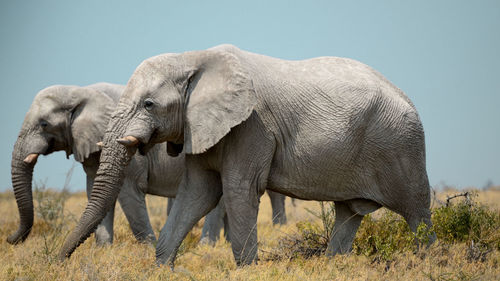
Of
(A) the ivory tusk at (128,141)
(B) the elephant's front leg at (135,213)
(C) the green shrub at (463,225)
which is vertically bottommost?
(B) the elephant's front leg at (135,213)

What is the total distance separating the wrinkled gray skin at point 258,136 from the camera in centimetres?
541

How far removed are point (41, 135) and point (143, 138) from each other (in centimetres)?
306

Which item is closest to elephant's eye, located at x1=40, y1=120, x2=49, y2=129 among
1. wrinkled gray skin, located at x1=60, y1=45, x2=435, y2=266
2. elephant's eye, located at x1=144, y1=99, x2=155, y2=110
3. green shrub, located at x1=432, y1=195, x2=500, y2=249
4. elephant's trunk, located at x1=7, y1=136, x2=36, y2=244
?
elephant's trunk, located at x1=7, y1=136, x2=36, y2=244

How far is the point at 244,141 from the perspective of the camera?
546 centimetres

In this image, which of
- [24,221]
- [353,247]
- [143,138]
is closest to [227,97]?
[143,138]

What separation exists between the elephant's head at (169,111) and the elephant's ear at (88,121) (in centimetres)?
236

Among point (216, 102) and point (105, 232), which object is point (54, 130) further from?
point (216, 102)

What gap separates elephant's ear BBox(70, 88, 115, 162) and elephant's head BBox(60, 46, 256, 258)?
7.74 feet

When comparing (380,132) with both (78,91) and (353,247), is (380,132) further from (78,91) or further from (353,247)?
(78,91)

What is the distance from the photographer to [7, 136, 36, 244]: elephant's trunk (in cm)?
774

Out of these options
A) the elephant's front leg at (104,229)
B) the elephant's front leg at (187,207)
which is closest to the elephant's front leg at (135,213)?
the elephant's front leg at (104,229)

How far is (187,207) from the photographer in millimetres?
5758

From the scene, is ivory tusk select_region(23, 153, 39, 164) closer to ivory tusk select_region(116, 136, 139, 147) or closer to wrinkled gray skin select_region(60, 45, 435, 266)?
wrinkled gray skin select_region(60, 45, 435, 266)

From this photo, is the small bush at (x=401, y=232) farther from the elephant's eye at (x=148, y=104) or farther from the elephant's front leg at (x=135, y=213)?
the elephant's eye at (x=148, y=104)
